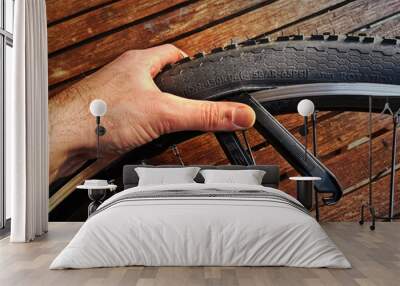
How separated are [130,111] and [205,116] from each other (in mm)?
892

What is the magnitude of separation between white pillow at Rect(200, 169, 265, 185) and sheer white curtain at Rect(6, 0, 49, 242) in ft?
5.95

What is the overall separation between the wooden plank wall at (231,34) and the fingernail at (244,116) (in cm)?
13

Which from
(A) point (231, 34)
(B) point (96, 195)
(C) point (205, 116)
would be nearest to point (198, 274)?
(B) point (96, 195)

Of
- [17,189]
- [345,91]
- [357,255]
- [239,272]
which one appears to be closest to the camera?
[239,272]

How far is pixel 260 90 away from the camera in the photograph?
6.68 meters

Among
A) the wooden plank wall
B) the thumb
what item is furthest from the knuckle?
the wooden plank wall

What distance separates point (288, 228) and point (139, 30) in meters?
3.60

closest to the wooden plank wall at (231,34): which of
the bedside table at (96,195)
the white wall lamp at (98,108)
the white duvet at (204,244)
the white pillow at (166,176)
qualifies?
the white pillow at (166,176)

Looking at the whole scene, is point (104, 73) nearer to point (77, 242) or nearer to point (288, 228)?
point (77, 242)

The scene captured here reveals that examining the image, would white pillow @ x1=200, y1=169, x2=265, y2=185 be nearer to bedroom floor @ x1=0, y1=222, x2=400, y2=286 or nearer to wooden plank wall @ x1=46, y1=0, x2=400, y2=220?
wooden plank wall @ x1=46, y1=0, x2=400, y2=220

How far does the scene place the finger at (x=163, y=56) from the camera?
6.79 m

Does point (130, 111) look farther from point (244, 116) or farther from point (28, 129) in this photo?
point (28, 129)

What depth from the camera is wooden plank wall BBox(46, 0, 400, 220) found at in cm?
670

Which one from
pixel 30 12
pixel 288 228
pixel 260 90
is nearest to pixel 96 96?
pixel 30 12
